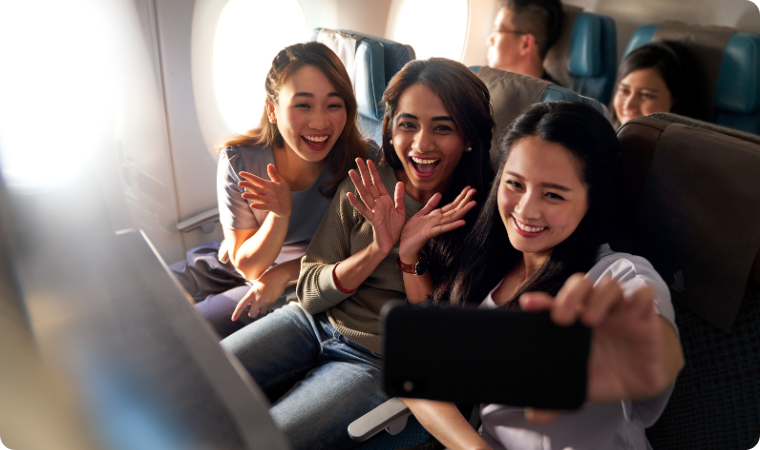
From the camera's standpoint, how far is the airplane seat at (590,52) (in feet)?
11.1

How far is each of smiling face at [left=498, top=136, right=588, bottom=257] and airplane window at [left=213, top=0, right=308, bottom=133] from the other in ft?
4.67

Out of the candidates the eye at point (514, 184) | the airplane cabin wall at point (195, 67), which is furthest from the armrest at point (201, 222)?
the eye at point (514, 184)

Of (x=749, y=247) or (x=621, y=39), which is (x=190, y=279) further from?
(x=621, y=39)

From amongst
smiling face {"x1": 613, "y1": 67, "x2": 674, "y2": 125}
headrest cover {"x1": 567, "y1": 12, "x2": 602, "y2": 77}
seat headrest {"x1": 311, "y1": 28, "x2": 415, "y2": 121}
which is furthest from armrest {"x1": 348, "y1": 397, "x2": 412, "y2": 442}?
headrest cover {"x1": 567, "y1": 12, "x2": 602, "y2": 77}

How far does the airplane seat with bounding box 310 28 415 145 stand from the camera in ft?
5.74

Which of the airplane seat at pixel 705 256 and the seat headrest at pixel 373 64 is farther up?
the seat headrest at pixel 373 64

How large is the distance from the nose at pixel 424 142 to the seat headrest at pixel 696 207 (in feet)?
1.53

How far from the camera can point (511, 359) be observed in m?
0.39

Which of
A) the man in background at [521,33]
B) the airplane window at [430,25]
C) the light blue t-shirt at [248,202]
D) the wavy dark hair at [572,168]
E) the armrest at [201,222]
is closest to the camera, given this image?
the wavy dark hair at [572,168]

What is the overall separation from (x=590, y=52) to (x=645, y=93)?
709 millimetres

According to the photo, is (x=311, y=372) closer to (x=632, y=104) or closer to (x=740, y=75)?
(x=632, y=104)

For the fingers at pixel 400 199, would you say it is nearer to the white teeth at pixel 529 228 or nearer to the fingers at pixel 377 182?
the fingers at pixel 377 182

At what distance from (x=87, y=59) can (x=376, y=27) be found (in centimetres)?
158

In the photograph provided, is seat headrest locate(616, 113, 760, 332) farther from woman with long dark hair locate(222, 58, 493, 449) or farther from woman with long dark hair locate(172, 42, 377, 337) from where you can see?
woman with long dark hair locate(172, 42, 377, 337)
